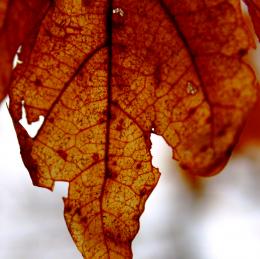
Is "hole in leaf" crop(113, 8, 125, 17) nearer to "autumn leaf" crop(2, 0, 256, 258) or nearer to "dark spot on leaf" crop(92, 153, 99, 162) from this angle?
"autumn leaf" crop(2, 0, 256, 258)

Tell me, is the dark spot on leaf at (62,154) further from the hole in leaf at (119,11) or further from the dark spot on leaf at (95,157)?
the hole in leaf at (119,11)

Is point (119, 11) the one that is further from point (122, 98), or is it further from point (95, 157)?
point (95, 157)

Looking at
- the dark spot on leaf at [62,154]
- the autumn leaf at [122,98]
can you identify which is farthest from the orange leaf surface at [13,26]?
the dark spot on leaf at [62,154]

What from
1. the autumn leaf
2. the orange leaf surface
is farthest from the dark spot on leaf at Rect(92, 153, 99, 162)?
the orange leaf surface

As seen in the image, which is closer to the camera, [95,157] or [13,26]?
[13,26]

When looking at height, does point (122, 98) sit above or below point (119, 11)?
below

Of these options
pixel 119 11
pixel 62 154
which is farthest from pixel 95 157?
pixel 119 11
